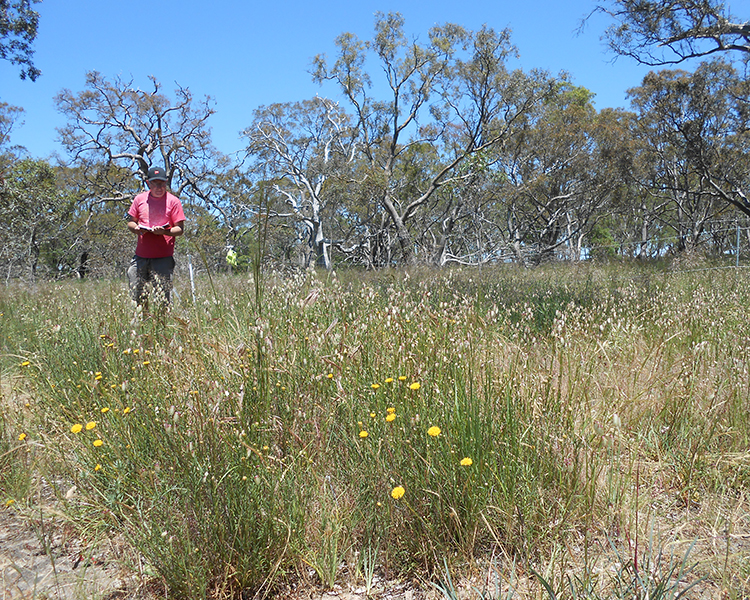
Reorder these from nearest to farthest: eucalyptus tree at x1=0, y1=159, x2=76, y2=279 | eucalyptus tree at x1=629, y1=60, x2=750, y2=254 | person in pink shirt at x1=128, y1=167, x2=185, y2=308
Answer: person in pink shirt at x1=128, y1=167, x2=185, y2=308
eucalyptus tree at x1=629, y1=60, x2=750, y2=254
eucalyptus tree at x1=0, y1=159, x2=76, y2=279

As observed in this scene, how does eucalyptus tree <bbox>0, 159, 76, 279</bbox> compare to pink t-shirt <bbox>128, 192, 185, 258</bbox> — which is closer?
pink t-shirt <bbox>128, 192, 185, 258</bbox>

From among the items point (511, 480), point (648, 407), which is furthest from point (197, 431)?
point (648, 407)

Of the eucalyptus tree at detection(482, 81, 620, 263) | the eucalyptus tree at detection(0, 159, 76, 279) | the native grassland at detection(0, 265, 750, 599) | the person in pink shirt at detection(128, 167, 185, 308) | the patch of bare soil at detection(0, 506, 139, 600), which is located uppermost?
the eucalyptus tree at detection(482, 81, 620, 263)

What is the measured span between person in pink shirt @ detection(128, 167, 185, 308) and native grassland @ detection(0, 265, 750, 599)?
2.24 m

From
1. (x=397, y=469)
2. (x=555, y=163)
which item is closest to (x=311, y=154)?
(x=555, y=163)

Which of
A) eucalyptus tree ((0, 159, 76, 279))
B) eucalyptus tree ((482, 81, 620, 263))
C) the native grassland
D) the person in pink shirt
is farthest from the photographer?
eucalyptus tree ((482, 81, 620, 263))

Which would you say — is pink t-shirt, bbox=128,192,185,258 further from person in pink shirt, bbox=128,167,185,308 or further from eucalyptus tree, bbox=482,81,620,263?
eucalyptus tree, bbox=482,81,620,263

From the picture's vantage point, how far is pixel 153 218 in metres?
5.04

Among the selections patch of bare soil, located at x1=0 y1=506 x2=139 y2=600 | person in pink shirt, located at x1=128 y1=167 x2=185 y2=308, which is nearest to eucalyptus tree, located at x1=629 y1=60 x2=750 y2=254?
person in pink shirt, located at x1=128 y1=167 x2=185 y2=308

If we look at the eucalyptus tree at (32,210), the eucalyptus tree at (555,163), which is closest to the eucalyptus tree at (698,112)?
the eucalyptus tree at (555,163)

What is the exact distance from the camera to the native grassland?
66.4 inches

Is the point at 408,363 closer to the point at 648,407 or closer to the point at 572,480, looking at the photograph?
the point at 572,480

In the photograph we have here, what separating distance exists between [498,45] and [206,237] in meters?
13.0

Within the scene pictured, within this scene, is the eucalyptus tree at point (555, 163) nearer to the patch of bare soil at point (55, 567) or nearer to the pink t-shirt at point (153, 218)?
the pink t-shirt at point (153, 218)
